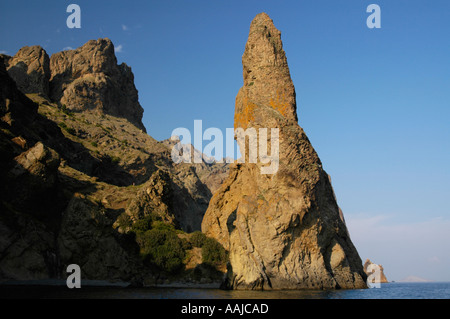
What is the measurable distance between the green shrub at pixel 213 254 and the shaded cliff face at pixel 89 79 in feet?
253

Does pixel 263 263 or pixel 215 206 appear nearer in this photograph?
pixel 263 263

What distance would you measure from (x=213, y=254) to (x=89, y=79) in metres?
86.1

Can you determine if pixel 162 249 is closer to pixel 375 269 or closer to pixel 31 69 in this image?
pixel 31 69

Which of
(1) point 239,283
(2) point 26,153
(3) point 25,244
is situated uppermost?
(2) point 26,153

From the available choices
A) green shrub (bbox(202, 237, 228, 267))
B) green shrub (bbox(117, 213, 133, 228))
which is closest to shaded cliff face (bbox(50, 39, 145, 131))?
green shrub (bbox(117, 213, 133, 228))

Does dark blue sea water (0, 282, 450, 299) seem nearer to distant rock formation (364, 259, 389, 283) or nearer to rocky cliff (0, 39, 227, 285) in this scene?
rocky cliff (0, 39, 227, 285)

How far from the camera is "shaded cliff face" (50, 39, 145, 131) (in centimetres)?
12194

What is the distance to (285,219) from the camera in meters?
47.3

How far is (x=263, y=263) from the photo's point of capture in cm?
4703

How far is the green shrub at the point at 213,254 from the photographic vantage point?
197ft
